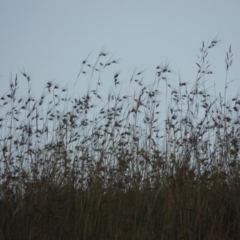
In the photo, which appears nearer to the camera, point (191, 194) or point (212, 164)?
point (191, 194)

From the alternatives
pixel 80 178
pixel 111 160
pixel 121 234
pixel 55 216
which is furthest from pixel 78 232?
pixel 111 160

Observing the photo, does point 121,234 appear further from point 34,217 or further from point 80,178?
point 80,178

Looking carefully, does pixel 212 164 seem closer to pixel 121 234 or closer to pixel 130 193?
pixel 130 193

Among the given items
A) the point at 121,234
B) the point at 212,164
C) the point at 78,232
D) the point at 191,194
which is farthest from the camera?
the point at 212,164

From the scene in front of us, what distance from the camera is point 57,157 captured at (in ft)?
17.2

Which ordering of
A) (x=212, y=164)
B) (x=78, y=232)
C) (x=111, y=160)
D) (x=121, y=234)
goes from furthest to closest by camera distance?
(x=111, y=160) → (x=212, y=164) → (x=78, y=232) → (x=121, y=234)

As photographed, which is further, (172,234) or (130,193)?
(130,193)

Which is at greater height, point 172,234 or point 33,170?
point 33,170

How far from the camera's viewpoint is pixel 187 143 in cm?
510

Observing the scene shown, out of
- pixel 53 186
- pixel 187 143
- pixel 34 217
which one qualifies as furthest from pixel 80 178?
pixel 187 143

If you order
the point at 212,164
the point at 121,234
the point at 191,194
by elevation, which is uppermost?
the point at 212,164

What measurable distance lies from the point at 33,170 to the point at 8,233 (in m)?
0.84

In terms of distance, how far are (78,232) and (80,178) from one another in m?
0.83

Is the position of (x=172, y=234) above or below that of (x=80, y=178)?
below
